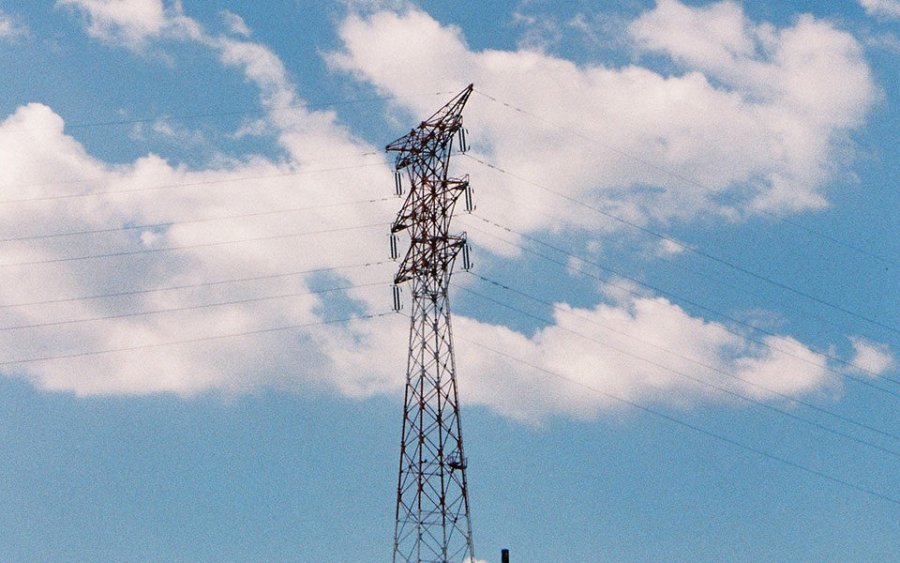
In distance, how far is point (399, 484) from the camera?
60.2 m

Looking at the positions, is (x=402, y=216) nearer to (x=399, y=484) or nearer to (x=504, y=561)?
(x=399, y=484)

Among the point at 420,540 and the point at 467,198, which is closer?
the point at 420,540

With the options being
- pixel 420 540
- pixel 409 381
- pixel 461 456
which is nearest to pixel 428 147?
pixel 409 381

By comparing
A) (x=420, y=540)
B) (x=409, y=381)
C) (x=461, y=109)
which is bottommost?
(x=420, y=540)

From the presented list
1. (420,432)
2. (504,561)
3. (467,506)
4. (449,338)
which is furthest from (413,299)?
(504,561)

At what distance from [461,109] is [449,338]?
44.8ft

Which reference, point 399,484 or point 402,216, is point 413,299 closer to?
point 402,216

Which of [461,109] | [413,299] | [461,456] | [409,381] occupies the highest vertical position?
[461,109]

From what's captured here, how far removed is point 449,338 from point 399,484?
29.5 feet

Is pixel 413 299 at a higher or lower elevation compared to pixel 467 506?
higher

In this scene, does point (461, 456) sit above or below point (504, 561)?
above

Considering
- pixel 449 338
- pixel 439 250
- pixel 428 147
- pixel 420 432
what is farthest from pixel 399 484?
pixel 428 147

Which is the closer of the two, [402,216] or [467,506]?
[467,506]

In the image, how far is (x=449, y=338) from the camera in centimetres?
6209
